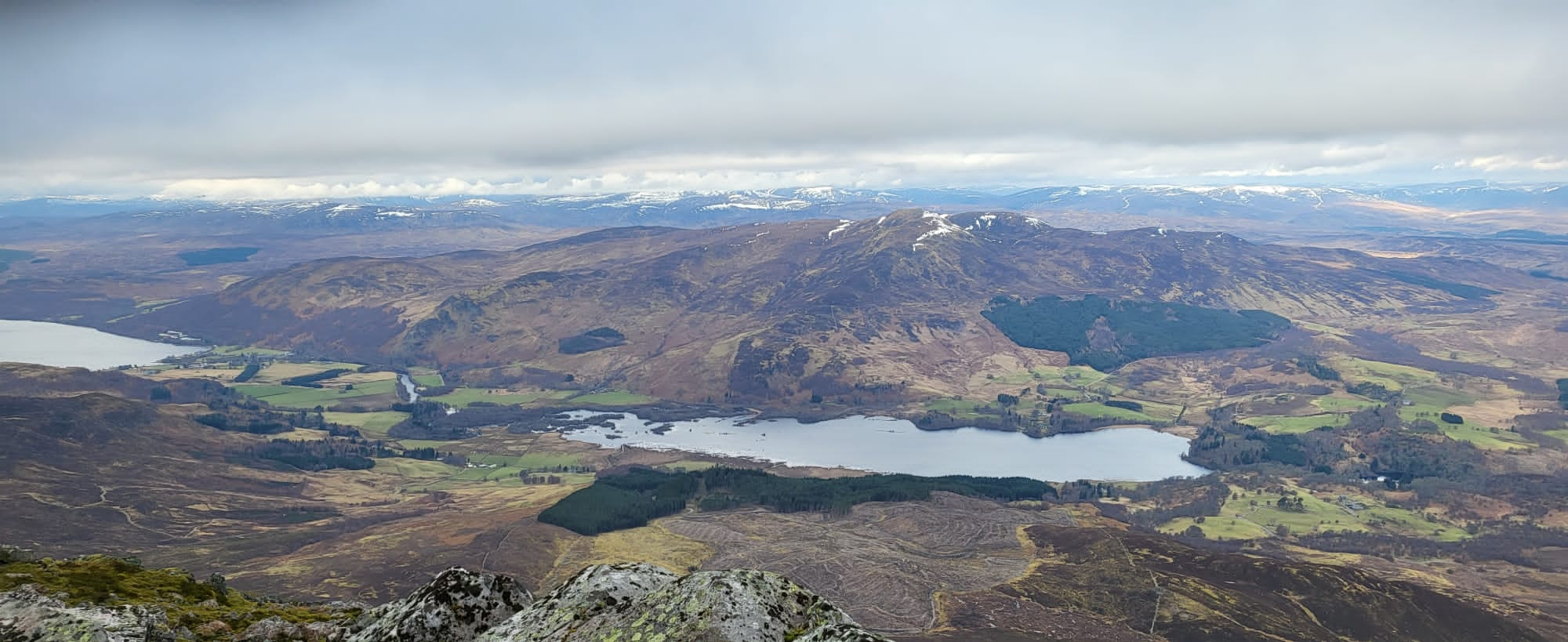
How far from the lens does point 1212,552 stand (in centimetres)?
10894

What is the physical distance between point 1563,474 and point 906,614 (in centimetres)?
14531

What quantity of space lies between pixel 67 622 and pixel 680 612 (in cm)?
1449

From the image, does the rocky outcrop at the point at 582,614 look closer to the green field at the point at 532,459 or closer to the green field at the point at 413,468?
the green field at the point at 413,468

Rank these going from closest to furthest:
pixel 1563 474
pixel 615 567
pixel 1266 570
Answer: pixel 615 567, pixel 1266 570, pixel 1563 474

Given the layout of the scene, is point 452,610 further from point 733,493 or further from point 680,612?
point 733,493

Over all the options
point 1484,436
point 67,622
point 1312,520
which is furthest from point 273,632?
point 1484,436

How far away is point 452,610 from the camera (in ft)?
62.4

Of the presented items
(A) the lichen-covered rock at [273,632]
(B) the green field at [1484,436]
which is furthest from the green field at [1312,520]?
(A) the lichen-covered rock at [273,632]

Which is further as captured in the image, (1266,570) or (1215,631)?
(1266,570)

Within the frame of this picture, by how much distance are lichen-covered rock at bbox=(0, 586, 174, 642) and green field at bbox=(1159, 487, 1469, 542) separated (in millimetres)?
141131

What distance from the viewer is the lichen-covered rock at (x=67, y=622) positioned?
19.0m

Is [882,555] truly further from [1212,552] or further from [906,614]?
[1212,552]

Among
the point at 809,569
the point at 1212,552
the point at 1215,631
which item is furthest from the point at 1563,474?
the point at 809,569

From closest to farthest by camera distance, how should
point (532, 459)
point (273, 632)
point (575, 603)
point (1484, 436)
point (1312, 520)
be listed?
1. point (575, 603)
2. point (273, 632)
3. point (1312, 520)
4. point (1484, 436)
5. point (532, 459)
